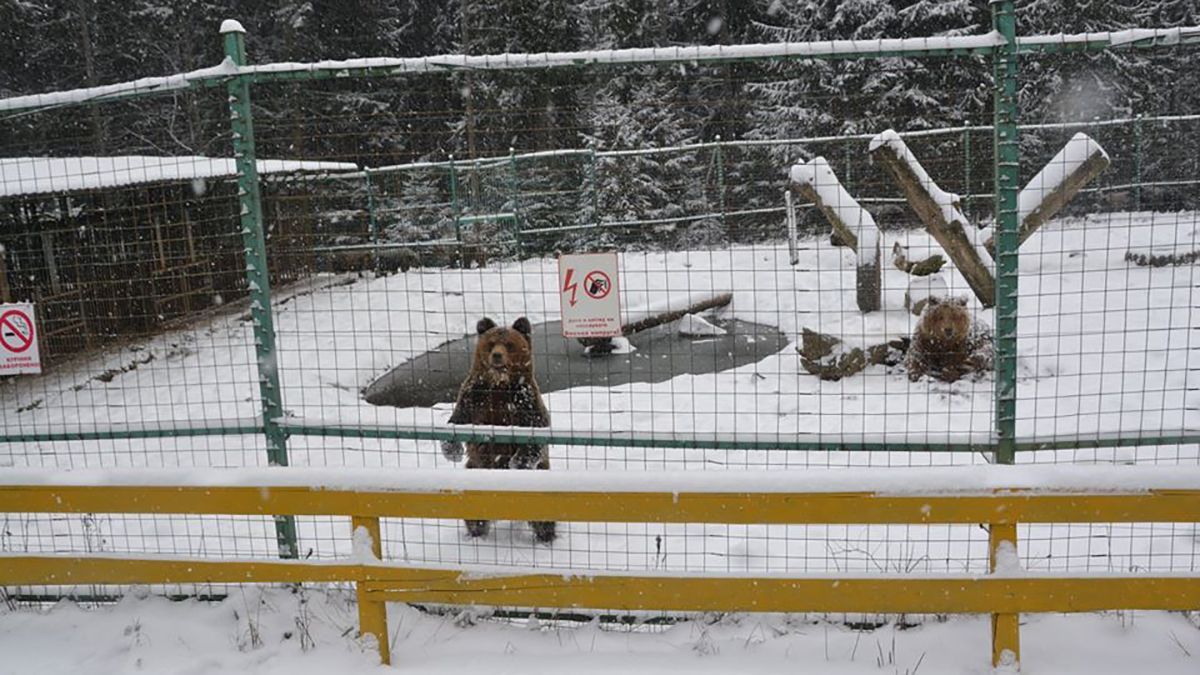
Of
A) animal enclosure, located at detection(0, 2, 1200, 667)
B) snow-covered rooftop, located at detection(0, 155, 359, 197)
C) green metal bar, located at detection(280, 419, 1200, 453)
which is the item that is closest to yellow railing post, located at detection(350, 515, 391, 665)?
animal enclosure, located at detection(0, 2, 1200, 667)

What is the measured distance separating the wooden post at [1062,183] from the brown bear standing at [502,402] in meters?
6.42

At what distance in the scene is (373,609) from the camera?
11.7 ft

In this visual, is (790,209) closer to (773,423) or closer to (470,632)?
(773,423)

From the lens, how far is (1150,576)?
10.5 feet

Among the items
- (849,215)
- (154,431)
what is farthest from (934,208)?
(154,431)

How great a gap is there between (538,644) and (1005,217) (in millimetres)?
2675

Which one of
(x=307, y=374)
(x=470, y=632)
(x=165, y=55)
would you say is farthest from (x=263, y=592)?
(x=165, y=55)

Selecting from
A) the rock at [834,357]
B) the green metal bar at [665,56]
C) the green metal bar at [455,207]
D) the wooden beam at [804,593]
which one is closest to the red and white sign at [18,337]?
the green metal bar at [665,56]

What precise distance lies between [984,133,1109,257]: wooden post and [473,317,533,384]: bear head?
6361mm

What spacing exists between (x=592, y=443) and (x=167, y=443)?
5242mm

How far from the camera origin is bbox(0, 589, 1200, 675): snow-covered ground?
137 inches

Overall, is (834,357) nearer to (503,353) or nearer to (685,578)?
(503,353)

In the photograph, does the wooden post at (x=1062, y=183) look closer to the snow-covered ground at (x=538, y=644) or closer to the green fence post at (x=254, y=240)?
the snow-covered ground at (x=538, y=644)

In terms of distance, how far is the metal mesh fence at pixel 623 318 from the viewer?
4.66 meters
